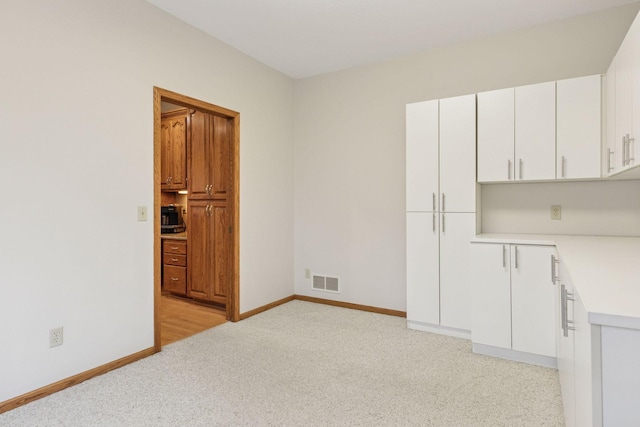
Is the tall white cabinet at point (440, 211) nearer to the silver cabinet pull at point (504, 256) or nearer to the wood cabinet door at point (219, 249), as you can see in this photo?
the silver cabinet pull at point (504, 256)

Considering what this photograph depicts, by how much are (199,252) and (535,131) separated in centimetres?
369

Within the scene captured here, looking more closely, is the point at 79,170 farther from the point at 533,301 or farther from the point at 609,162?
the point at 609,162

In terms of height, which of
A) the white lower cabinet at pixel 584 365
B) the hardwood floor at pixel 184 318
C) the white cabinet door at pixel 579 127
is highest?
the white cabinet door at pixel 579 127

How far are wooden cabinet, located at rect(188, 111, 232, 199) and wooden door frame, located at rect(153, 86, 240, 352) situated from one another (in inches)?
6.7

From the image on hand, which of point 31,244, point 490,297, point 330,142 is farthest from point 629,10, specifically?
point 31,244

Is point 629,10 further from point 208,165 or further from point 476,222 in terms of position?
point 208,165

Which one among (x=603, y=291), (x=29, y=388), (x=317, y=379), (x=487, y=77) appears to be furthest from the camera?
(x=487, y=77)

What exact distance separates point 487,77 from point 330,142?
1783mm

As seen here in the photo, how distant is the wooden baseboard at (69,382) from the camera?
209 centimetres

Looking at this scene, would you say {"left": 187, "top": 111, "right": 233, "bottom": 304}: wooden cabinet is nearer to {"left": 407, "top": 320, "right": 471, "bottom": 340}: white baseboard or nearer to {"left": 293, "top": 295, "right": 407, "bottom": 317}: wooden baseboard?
{"left": 293, "top": 295, "right": 407, "bottom": 317}: wooden baseboard

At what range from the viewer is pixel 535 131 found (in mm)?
2875

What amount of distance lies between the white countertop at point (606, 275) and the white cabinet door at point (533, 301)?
0.35 ft

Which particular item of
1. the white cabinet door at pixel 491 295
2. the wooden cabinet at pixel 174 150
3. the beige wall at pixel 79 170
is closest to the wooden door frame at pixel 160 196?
the beige wall at pixel 79 170

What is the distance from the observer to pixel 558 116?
2.79 meters
